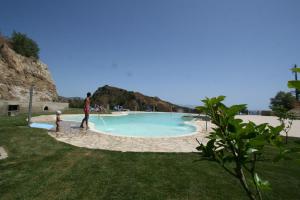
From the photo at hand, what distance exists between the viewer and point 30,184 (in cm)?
377

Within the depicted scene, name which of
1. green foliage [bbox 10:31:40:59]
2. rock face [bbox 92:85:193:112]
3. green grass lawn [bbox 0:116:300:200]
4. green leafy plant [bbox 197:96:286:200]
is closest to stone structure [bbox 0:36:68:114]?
green foliage [bbox 10:31:40:59]

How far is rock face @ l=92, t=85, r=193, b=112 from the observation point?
34375 mm

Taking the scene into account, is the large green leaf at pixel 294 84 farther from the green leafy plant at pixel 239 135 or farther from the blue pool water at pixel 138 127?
the blue pool water at pixel 138 127

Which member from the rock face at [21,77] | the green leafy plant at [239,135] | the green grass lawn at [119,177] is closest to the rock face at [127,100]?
the rock face at [21,77]

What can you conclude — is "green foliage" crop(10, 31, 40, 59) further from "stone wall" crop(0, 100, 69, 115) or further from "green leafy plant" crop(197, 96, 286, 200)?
"green leafy plant" crop(197, 96, 286, 200)

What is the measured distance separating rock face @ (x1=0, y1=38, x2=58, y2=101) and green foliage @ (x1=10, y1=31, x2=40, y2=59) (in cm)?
134

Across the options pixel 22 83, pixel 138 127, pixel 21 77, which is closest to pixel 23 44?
pixel 21 77

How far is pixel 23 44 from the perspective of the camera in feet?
84.5

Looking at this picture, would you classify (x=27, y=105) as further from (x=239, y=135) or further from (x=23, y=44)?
(x=239, y=135)

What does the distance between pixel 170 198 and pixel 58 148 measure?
4.61 metres

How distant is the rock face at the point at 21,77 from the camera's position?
810 inches

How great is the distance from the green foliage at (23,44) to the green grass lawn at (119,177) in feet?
83.9

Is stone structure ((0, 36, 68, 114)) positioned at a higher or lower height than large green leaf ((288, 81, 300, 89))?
higher

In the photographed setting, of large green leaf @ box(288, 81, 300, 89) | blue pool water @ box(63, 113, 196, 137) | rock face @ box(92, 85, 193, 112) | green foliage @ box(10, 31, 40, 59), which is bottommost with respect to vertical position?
blue pool water @ box(63, 113, 196, 137)
